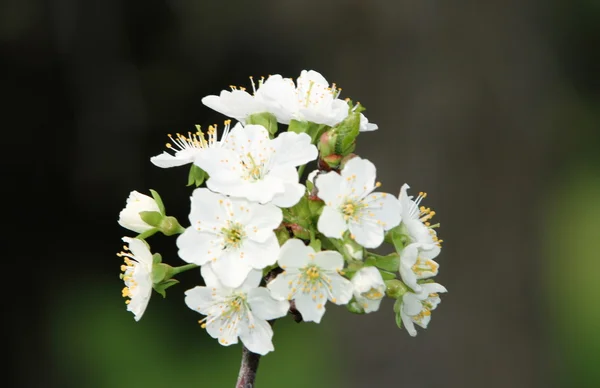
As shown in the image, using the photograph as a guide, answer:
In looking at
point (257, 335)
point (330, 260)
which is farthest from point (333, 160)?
point (257, 335)

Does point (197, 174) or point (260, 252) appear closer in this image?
point (260, 252)

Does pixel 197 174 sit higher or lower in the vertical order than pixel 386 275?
higher

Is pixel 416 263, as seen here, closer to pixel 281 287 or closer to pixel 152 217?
pixel 281 287

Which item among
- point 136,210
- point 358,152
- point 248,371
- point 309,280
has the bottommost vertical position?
point 248,371

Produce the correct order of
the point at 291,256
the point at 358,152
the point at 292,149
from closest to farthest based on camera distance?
the point at 291,256 < the point at 292,149 < the point at 358,152

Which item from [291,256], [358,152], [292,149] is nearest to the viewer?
[291,256]

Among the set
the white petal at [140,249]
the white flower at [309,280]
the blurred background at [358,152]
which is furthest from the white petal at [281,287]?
the blurred background at [358,152]
